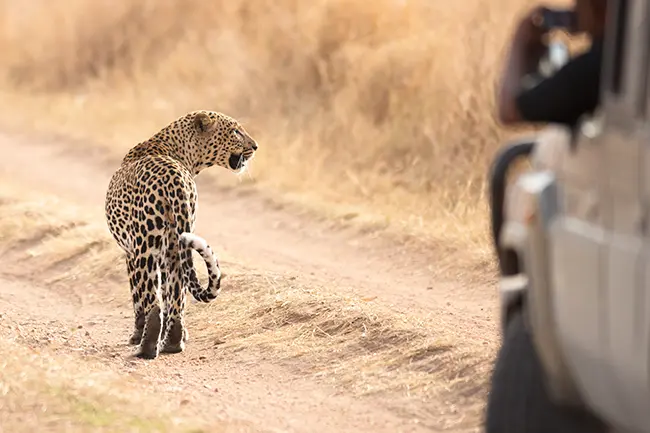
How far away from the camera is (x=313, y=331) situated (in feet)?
22.4

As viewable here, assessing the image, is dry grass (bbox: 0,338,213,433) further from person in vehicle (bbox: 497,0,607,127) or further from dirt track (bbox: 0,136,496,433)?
person in vehicle (bbox: 497,0,607,127)

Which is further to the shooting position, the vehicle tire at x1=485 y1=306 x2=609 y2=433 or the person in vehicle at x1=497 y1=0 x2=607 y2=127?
the vehicle tire at x1=485 y1=306 x2=609 y2=433

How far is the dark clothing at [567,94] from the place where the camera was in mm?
3201

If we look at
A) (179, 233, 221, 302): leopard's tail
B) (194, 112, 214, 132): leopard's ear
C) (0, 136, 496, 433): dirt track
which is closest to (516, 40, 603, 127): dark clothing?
(0, 136, 496, 433): dirt track

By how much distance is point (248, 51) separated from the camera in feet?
50.5

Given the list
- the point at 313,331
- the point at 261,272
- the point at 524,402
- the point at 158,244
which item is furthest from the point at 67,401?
the point at 261,272

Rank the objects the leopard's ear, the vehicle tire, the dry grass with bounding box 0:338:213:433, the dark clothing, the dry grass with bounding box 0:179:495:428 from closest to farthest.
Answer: the dark clothing
the vehicle tire
the dry grass with bounding box 0:338:213:433
the dry grass with bounding box 0:179:495:428
the leopard's ear

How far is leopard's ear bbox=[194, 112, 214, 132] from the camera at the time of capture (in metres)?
7.30

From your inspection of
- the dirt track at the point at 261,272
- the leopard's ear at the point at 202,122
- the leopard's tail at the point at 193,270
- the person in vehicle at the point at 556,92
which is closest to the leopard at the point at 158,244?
the leopard's tail at the point at 193,270

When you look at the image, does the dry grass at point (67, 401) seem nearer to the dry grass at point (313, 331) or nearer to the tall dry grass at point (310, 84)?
the dry grass at point (313, 331)

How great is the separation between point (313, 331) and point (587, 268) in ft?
12.5

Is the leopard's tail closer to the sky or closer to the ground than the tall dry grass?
closer to the sky

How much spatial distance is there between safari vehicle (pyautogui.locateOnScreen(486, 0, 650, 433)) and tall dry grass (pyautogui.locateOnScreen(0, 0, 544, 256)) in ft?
17.5

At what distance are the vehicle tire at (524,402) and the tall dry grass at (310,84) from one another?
524 cm
